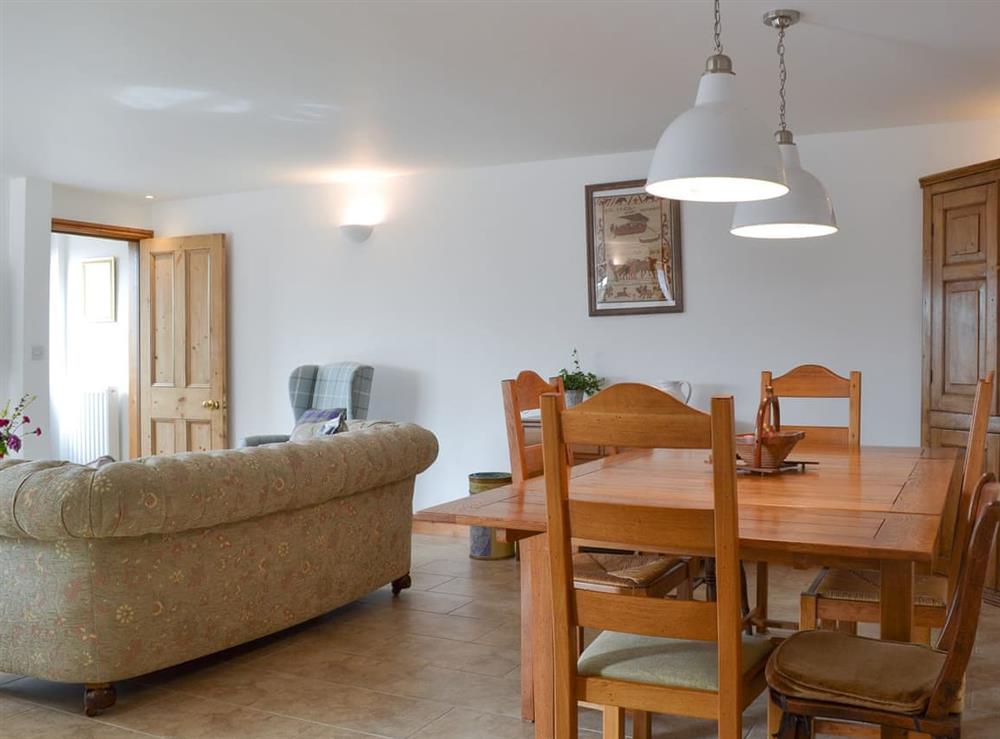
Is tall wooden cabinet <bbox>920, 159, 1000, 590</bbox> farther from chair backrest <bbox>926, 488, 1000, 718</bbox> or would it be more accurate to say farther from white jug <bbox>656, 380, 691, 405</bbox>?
chair backrest <bbox>926, 488, 1000, 718</bbox>

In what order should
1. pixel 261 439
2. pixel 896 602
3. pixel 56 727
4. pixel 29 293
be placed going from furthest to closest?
pixel 29 293
pixel 261 439
pixel 56 727
pixel 896 602

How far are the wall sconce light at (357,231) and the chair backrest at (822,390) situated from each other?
335cm

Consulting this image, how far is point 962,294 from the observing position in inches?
173

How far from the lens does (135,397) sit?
715 cm

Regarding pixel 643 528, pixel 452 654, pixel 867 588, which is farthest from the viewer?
pixel 452 654

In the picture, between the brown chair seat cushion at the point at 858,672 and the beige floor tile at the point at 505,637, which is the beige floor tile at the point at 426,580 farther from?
the brown chair seat cushion at the point at 858,672

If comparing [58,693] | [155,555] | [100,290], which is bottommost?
[58,693]

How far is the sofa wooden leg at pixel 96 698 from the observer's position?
9.52 ft

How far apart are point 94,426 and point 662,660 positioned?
6.77 meters

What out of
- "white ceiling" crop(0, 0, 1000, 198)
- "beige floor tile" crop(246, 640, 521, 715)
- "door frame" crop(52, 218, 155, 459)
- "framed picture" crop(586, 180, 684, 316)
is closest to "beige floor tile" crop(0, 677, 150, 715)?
"beige floor tile" crop(246, 640, 521, 715)

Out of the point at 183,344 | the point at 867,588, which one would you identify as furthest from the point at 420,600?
the point at 183,344

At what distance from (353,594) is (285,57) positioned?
7.39ft

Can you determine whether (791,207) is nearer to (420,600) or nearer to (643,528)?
(643,528)

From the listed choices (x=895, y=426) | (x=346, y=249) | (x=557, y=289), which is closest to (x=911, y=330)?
(x=895, y=426)
